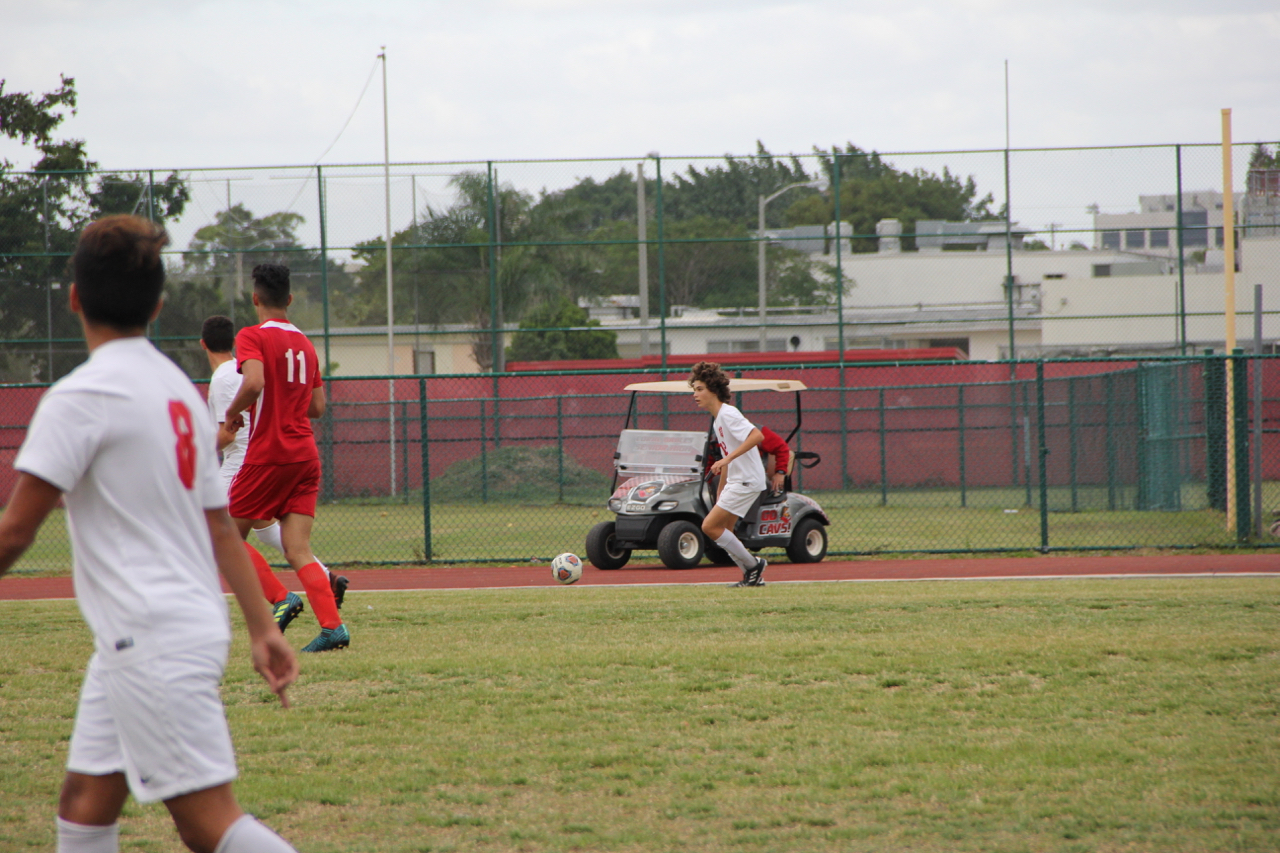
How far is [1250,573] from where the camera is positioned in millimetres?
11016

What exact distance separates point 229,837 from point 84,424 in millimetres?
909

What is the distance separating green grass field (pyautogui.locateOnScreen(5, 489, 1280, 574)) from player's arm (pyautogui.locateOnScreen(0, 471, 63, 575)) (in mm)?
11210

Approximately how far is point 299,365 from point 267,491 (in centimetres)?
72

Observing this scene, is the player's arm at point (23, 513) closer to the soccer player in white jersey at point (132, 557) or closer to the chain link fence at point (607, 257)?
the soccer player in white jersey at point (132, 557)

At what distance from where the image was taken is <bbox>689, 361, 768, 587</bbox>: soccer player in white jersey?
10000 millimetres

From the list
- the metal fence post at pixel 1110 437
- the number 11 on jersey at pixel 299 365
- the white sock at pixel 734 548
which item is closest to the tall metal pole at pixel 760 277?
the metal fence post at pixel 1110 437

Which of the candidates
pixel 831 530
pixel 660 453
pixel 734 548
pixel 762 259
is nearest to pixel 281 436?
pixel 734 548

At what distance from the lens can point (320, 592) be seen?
6.72 metres

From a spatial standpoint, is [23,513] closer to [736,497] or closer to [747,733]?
[747,733]

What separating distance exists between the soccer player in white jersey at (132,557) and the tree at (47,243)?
77.9 ft

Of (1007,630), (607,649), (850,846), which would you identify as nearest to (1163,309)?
(1007,630)

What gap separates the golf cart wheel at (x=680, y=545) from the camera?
12469 mm

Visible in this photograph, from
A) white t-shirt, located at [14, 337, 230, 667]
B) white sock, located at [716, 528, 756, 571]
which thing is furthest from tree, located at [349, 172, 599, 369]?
white t-shirt, located at [14, 337, 230, 667]

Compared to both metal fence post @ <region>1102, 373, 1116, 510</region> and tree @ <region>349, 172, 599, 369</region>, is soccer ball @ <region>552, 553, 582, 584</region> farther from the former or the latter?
tree @ <region>349, 172, 599, 369</region>
